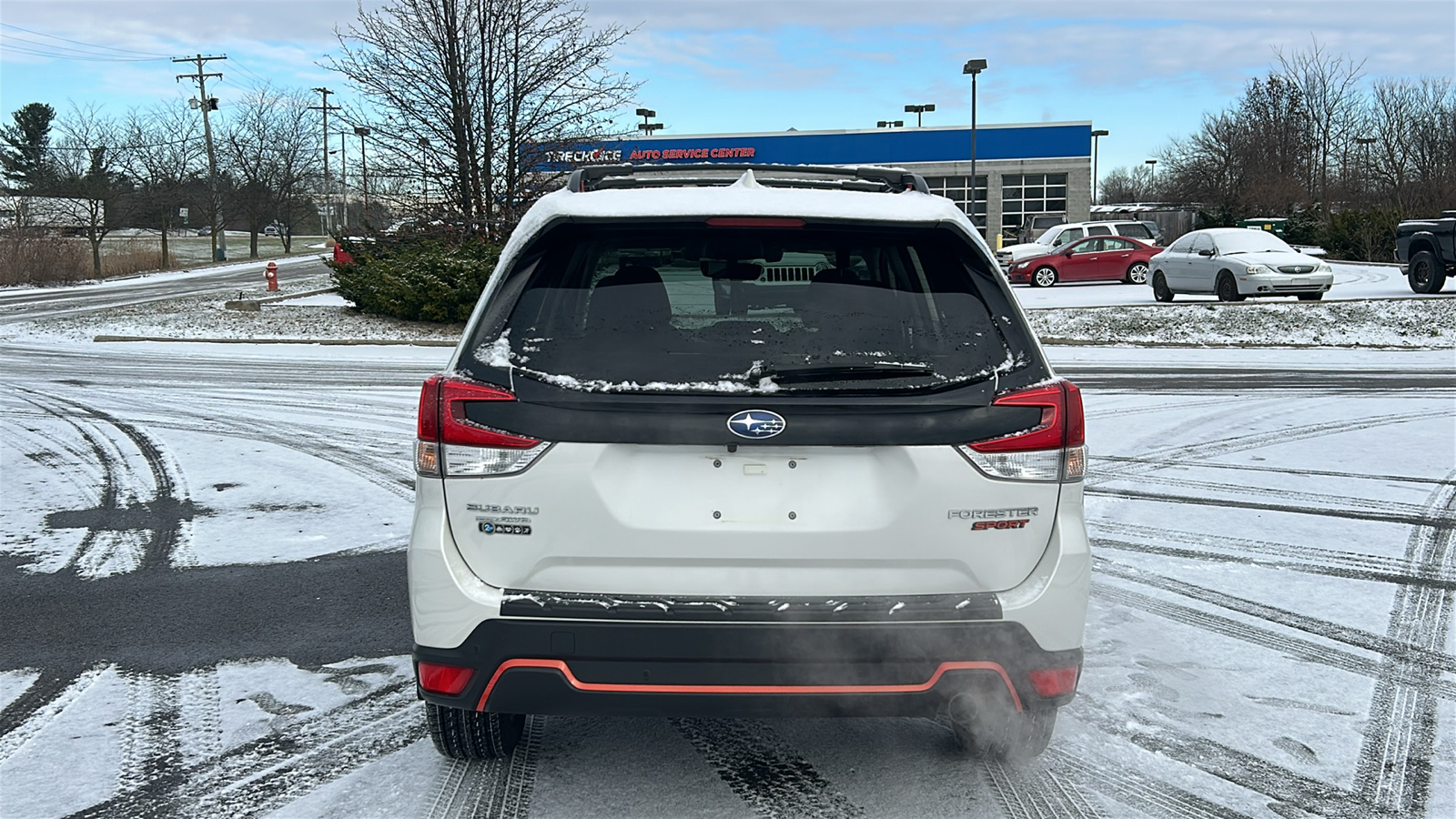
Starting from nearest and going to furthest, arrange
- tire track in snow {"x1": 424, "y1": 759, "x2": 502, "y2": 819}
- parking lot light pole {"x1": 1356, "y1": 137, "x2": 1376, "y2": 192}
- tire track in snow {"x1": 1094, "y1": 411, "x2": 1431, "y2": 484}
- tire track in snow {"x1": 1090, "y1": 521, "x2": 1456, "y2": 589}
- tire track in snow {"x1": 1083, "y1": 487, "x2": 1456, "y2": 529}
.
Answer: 1. tire track in snow {"x1": 424, "y1": 759, "x2": 502, "y2": 819}
2. tire track in snow {"x1": 1090, "y1": 521, "x2": 1456, "y2": 589}
3. tire track in snow {"x1": 1083, "y1": 487, "x2": 1456, "y2": 529}
4. tire track in snow {"x1": 1094, "y1": 411, "x2": 1431, "y2": 484}
5. parking lot light pole {"x1": 1356, "y1": 137, "x2": 1376, "y2": 192}

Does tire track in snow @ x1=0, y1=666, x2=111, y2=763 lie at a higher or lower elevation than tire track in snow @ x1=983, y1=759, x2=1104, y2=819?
higher

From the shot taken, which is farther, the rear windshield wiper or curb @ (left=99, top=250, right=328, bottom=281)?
curb @ (left=99, top=250, right=328, bottom=281)

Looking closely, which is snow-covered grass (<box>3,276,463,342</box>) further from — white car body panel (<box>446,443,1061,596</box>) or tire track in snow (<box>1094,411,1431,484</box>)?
white car body panel (<box>446,443,1061,596</box>)

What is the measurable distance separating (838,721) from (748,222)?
189 cm

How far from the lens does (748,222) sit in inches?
123

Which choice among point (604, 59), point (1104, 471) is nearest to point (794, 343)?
point (1104, 471)

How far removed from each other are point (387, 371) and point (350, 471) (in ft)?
23.0

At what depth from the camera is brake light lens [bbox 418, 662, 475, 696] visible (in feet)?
10.2

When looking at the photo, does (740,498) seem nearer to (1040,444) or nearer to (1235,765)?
(1040,444)

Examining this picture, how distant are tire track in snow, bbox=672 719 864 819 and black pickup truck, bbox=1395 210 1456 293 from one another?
23.3 meters

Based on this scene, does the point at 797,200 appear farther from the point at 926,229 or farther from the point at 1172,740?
the point at 1172,740

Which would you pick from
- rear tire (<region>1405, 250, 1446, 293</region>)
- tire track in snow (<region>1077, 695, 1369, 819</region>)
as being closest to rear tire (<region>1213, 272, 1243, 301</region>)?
rear tire (<region>1405, 250, 1446, 293</region>)

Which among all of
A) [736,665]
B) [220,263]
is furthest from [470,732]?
[220,263]

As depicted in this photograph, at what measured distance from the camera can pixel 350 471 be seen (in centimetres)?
858
